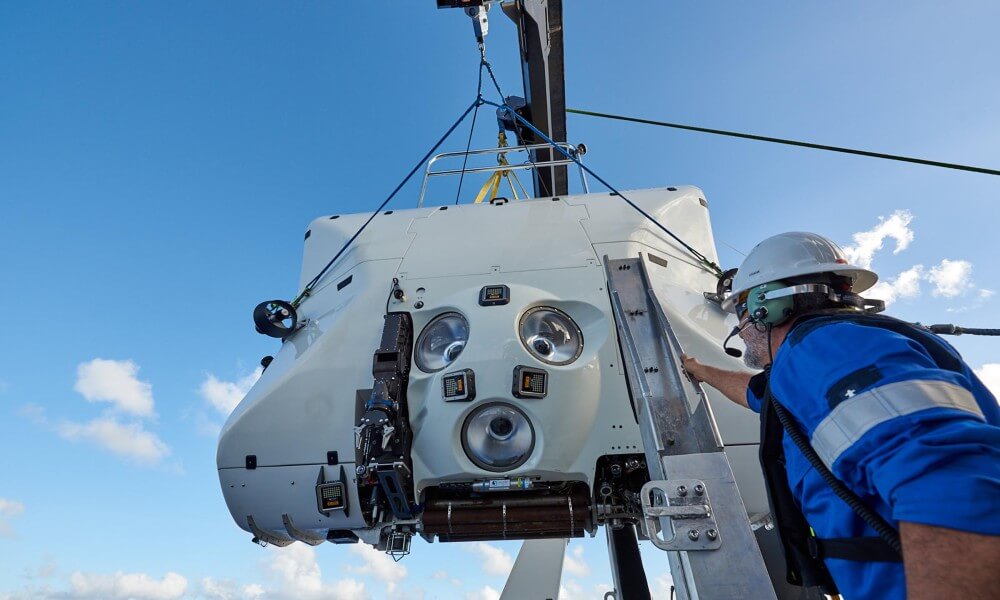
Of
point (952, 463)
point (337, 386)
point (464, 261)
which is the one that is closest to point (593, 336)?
point (464, 261)

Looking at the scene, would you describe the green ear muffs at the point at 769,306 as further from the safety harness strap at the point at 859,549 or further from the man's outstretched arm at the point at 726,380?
the man's outstretched arm at the point at 726,380

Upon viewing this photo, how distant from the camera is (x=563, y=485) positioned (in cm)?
241

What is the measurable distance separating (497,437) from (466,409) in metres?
0.19

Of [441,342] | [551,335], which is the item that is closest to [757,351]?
[551,335]

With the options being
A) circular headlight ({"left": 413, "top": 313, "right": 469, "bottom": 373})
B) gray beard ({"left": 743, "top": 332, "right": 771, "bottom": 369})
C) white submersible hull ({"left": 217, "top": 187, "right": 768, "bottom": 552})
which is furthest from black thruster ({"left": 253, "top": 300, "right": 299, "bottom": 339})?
gray beard ({"left": 743, "top": 332, "right": 771, "bottom": 369})

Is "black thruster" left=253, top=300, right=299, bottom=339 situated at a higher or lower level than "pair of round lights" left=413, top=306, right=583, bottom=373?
higher

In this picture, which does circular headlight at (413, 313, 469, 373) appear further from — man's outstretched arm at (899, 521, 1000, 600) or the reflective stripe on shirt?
man's outstretched arm at (899, 521, 1000, 600)

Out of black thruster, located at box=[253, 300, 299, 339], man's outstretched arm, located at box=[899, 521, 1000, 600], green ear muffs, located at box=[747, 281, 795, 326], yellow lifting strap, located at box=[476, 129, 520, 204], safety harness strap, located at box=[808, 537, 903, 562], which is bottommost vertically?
man's outstretched arm, located at box=[899, 521, 1000, 600]

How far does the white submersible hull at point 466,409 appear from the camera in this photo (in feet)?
7.59

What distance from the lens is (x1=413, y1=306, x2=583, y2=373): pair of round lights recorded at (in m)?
2.50

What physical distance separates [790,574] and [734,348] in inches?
50.2

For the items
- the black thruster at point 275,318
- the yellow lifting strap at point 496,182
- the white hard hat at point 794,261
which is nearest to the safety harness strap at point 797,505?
the white hard hat at point 794,261

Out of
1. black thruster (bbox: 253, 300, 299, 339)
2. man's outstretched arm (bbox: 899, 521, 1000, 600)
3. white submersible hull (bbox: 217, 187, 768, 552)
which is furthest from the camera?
black thruster (bbox: 253, 300, 299, 339)

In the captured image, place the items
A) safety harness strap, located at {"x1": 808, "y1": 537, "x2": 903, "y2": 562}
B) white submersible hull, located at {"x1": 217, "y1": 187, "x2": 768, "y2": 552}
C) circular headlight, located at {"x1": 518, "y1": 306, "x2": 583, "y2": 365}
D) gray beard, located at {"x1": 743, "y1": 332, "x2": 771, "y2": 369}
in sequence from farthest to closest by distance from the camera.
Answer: circular headlight, located at {"x1": 518, "y1": 306, "x2": 583, "y2": 365}
white submersible hull, located at {"x1": 217, "y1": 187, "x2": 768, "y2": 552}
gray beard, located at {"x1": 743, "y1": 332, "x2": 771, "y2": 369}
safety harness strap, located at {"x1": 808, "y1": 537, "x2": 903, "y2": 562}
